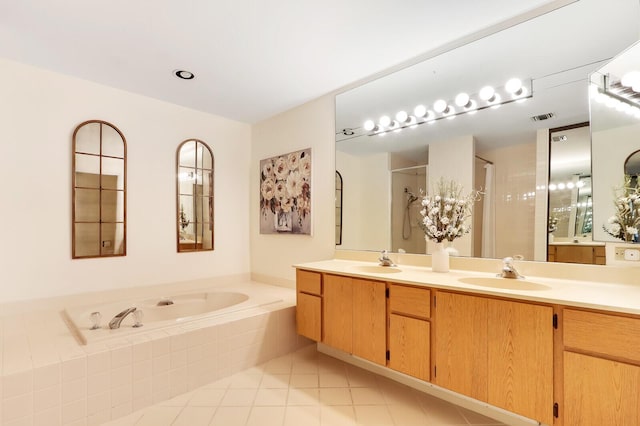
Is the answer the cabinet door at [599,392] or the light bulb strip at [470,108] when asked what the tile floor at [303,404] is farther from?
the light bulb strip at [470,108]

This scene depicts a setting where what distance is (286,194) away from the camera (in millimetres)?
3479

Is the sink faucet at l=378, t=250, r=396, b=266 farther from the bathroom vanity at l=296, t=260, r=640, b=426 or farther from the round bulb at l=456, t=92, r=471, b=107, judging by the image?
the round bulb at l=456, t=92, r=471, b=107

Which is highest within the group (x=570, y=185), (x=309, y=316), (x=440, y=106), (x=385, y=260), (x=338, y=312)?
(x=440, y=106)

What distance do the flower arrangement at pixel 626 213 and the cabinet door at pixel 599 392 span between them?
75 centimetres

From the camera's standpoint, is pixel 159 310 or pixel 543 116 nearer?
pixel 543 116

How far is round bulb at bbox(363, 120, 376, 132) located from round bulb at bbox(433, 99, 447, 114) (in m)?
0.57

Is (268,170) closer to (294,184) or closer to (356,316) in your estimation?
(294,184)

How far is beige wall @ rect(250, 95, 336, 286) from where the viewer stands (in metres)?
3.08

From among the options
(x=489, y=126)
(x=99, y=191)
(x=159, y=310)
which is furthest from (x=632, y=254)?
(x=99, y=191)

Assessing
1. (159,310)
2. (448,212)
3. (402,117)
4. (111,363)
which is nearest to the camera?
(111,363)

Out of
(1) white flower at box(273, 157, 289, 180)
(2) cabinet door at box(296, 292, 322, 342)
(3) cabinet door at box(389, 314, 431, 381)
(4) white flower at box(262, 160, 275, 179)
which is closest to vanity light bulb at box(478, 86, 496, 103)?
(3) cabinet door at box(389, 314, 431, 381)

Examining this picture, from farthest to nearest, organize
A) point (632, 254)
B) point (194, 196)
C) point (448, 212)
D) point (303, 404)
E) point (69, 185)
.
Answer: point (194, 196) → point (69, 185) → point (448, 212) → point (303, 404) → point (632, 254)

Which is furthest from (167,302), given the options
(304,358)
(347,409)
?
(347,409)

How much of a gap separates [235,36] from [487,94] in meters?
1.78
